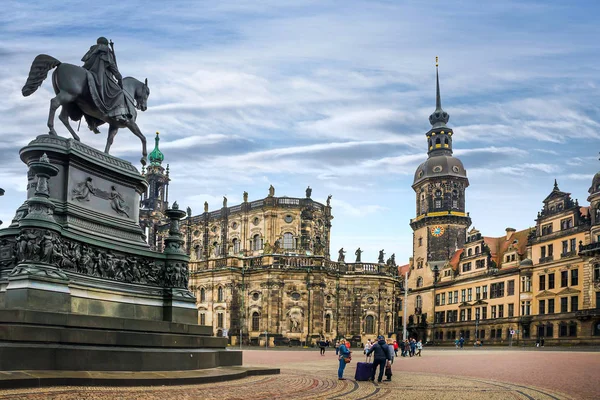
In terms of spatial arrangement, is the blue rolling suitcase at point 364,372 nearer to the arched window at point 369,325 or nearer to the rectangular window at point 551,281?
the rectangular window at point 551,281

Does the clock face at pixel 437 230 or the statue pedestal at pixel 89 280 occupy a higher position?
the clock face at pixel 437 230

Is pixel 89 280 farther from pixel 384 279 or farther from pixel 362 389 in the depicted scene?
pixel 384 279

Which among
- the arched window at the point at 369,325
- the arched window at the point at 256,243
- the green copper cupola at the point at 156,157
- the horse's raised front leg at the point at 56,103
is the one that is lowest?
the arched window at the point at 369,325

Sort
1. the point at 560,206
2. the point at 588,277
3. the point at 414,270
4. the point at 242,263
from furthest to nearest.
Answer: the point at 414,270
the point at 242,263
the point at 560,206
the point at 588,277

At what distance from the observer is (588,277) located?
62.7 m

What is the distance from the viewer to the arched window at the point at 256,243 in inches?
3338

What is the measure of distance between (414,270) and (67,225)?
89.0 m

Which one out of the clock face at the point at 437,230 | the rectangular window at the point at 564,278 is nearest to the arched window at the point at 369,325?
the rectangular window at the point at 564,278

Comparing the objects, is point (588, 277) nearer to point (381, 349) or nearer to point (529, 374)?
point (529, 374)

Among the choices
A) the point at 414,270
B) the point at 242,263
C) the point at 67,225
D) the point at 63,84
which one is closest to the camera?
the point at 67,225

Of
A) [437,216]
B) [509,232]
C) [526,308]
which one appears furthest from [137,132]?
[437,216]

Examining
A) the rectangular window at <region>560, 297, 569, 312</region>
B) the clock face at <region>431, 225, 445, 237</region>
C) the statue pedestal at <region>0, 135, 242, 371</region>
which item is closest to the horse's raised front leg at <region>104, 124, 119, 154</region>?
the statue pedestal at <region>0, 135, 242, 371</region>

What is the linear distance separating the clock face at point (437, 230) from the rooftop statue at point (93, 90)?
8186cm

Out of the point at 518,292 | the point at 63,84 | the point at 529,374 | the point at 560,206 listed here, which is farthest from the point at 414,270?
the point at 63,84
